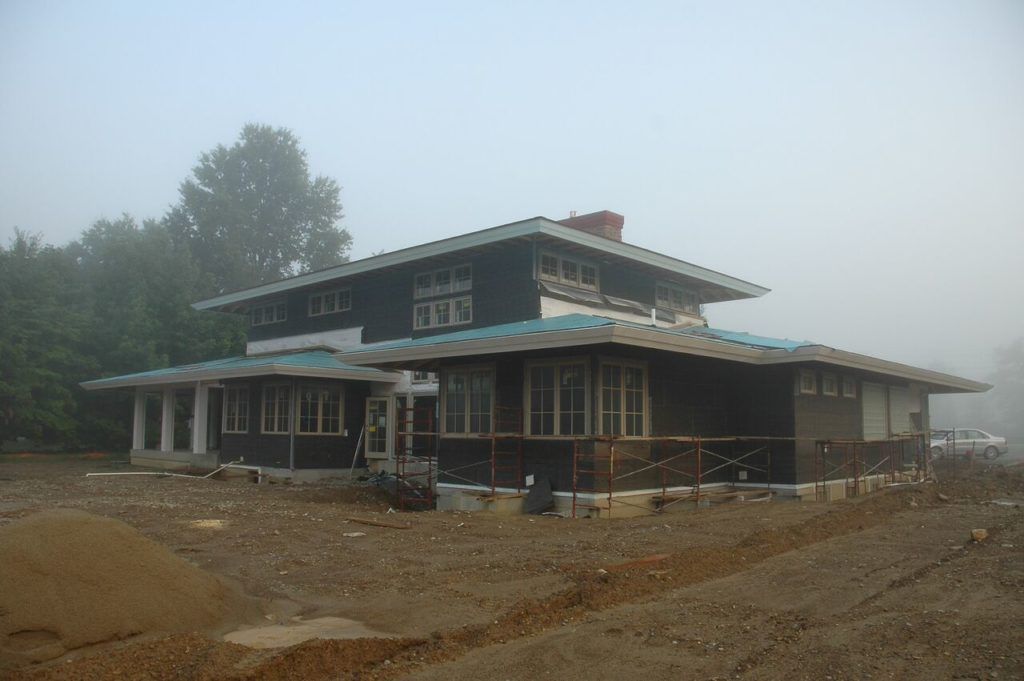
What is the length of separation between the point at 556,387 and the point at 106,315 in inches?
1248

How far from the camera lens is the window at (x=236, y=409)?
922 inches

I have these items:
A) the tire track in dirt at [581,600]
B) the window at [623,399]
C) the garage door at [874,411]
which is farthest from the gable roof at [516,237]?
the tire track in dirt at [581,600]

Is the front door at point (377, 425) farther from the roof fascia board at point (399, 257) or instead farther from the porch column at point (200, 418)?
the porch column at point (200, 418)

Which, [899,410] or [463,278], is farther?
[899,410]

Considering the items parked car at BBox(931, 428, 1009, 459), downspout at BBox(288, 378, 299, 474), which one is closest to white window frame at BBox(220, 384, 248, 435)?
downspout at BBox(288, 378, 299, 474)

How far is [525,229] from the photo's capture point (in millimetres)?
18031

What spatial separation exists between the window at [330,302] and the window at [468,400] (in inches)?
326

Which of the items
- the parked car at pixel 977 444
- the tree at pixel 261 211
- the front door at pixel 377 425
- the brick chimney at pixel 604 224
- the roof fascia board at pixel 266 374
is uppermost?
the tree at pixel 261 211

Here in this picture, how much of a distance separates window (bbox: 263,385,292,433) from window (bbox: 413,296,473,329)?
4118 mm

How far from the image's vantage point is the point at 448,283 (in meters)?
20.9

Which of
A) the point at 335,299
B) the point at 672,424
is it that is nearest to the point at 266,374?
the point at 335,299

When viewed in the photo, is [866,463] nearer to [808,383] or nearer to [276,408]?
[808,383]

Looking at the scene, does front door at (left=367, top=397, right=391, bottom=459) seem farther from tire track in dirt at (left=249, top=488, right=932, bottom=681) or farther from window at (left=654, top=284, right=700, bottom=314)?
tire track in dirt at (left=249, top=488, right=932, bottom=681)

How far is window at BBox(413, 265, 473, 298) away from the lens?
20391mm
